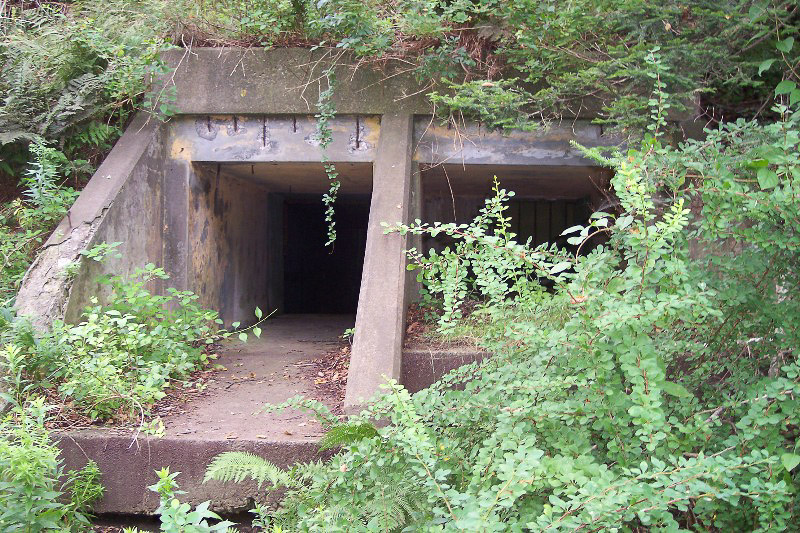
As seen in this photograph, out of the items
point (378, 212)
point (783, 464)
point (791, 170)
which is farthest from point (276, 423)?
point (791, 170)

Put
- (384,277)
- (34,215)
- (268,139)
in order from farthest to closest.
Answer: (268,139) < (34,215) < (384,277)

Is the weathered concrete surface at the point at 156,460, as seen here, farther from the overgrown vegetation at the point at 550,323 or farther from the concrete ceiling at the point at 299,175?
the concrete ceiling at the point at 299,175

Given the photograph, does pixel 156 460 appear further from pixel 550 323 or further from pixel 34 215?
pixel 34 215

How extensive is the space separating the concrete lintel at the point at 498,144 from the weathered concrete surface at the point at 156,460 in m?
3.19

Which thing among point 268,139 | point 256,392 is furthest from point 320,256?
point 256,392

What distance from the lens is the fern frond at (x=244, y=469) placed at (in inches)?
135

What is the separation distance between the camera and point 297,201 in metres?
10.7

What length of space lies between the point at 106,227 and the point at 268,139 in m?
1.70

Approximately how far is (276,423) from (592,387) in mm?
2333

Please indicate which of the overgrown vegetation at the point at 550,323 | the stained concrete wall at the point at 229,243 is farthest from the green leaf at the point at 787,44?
the stained concrete wall at the point at 229,243

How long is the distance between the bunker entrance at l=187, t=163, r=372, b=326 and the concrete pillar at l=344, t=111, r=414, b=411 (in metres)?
0.72

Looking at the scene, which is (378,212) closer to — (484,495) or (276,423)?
(276,423)

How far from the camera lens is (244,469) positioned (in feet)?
11.9

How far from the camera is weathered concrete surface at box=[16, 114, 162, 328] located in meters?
4.82
